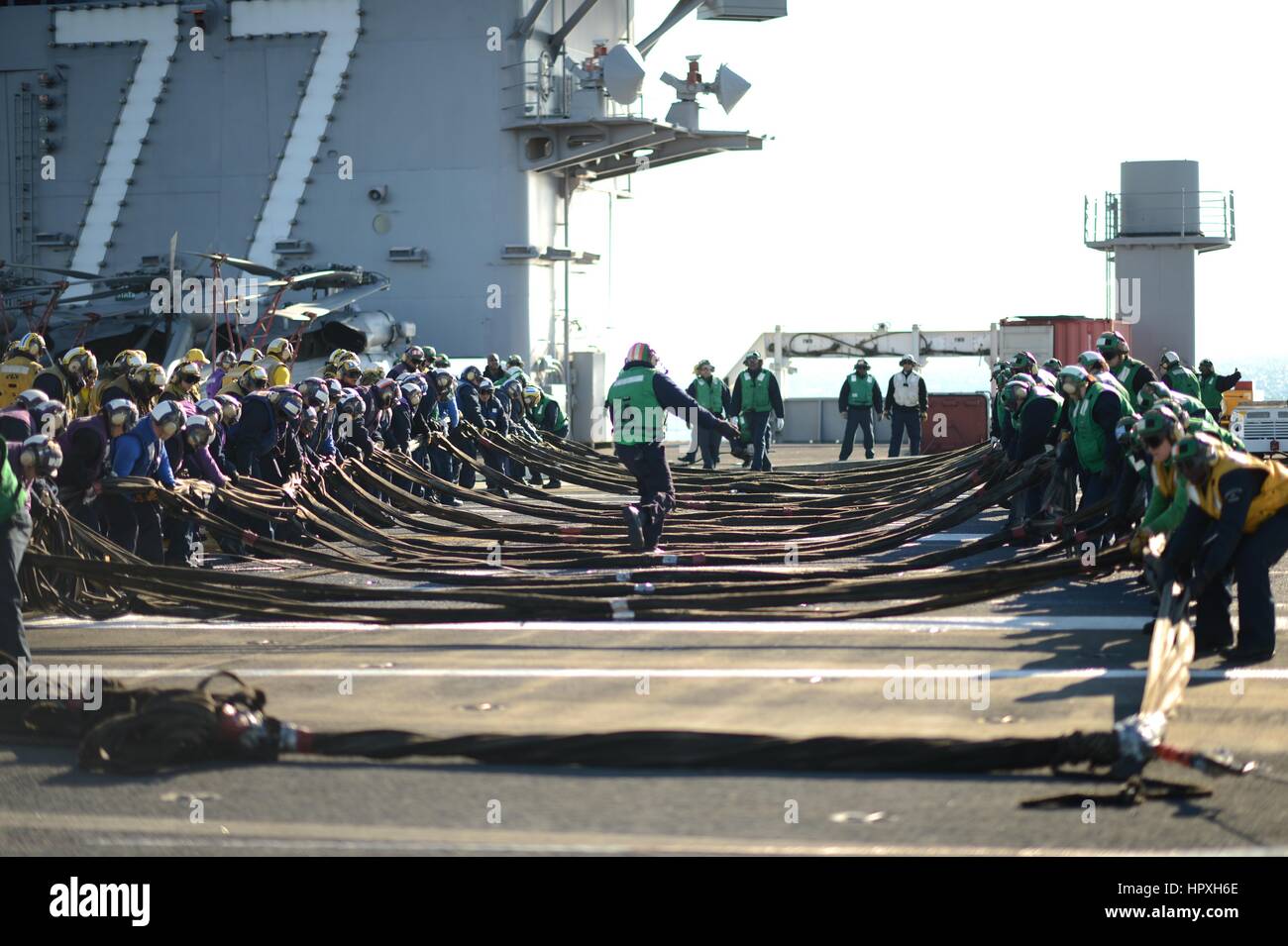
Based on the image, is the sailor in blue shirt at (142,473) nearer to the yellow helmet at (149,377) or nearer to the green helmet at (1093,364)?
the yellow helmet at (149,377)

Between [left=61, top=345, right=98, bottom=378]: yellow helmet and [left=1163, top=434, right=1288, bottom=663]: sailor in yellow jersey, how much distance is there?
11054 millimetres

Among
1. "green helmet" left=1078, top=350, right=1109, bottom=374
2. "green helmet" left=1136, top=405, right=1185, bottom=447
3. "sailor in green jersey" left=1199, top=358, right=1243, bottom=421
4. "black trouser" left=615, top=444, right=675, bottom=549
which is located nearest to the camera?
"green helmet" left=1136, top=405, right=1185, bottom=447

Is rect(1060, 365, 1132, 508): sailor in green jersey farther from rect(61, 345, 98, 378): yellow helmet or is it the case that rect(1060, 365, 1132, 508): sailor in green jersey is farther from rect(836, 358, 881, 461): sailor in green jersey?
rect(836, 358, 881, 461): sailor in green jersey

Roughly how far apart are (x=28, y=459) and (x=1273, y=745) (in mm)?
6687

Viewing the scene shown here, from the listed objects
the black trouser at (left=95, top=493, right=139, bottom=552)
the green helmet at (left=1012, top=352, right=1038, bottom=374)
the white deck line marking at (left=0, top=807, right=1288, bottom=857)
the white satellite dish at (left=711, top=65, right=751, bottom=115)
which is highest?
the white satellite dish at (left=711, top=65, right=751, bottom=115)

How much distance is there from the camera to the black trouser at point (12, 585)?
8.64 meters

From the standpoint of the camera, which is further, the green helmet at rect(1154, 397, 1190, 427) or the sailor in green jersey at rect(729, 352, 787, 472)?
the sailor in green jersey at rect(729, 352, 787, 472)

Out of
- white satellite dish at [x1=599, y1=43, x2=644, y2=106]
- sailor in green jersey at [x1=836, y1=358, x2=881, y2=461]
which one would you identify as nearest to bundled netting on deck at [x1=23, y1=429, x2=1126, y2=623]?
sailor in green jersey at [x1=836, y1=358, x2=881, y2=461]

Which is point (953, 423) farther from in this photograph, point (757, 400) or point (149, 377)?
point (149, 377)

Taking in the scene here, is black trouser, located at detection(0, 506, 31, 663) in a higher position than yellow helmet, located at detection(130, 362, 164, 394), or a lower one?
lower

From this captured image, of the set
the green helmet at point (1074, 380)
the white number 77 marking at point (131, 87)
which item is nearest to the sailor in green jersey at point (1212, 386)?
the green helmet at point (1074, 380)

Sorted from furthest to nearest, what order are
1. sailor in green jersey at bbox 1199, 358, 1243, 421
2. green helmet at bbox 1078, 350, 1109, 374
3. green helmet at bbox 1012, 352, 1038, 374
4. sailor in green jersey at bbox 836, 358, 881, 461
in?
sailor in green jersey at bbox 836, 358, 881, 461 < sailor in green jersey at bbox 1199, 358, 1243, 421 < green helmet at bbox 1012, 352, 1038, 374 < green helmet at bbox 1078, 350, 1109, 374

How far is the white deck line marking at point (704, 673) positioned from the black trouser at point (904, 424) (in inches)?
817

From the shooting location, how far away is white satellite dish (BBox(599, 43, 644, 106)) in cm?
3481
